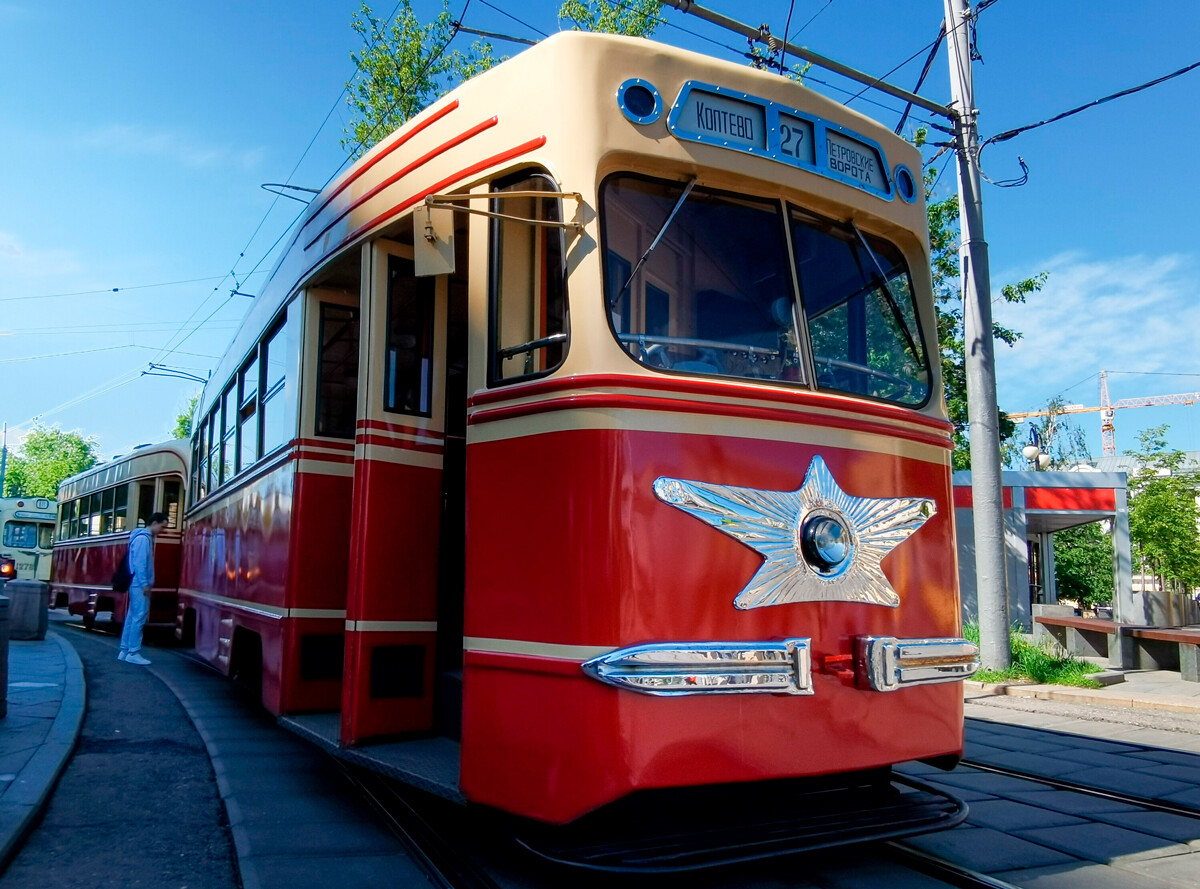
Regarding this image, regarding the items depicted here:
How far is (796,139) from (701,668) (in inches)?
82.5

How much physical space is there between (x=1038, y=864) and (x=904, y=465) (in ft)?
5.24

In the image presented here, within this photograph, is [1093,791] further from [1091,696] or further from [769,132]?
[1091,696]

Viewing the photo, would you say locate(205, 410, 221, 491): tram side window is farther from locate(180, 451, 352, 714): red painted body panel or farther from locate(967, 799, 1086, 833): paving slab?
locate(967, 799, 1086, 833): paving slab

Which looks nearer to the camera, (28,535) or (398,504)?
(398,504)

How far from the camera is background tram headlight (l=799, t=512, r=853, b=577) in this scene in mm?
3408

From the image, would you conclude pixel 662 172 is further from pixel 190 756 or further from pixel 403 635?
pixel 190 756

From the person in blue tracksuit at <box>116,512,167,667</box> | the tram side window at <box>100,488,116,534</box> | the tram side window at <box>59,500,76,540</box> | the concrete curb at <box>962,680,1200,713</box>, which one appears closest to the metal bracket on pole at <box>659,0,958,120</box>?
the concrete curb at <box>962,680,1200,713</box>

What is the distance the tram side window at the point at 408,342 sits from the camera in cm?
469

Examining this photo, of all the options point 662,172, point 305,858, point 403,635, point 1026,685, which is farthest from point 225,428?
point 1026,685

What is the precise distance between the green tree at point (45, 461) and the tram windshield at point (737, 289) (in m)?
78.1

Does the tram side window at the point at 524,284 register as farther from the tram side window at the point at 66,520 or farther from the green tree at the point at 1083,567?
the green tree at the point at 1083,567

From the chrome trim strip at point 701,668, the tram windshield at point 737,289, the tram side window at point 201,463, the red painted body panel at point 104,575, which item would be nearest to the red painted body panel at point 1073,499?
the red painted body panel at point 104,575

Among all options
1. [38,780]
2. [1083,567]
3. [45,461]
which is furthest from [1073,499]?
[45,461]

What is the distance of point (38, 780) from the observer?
4738mm
